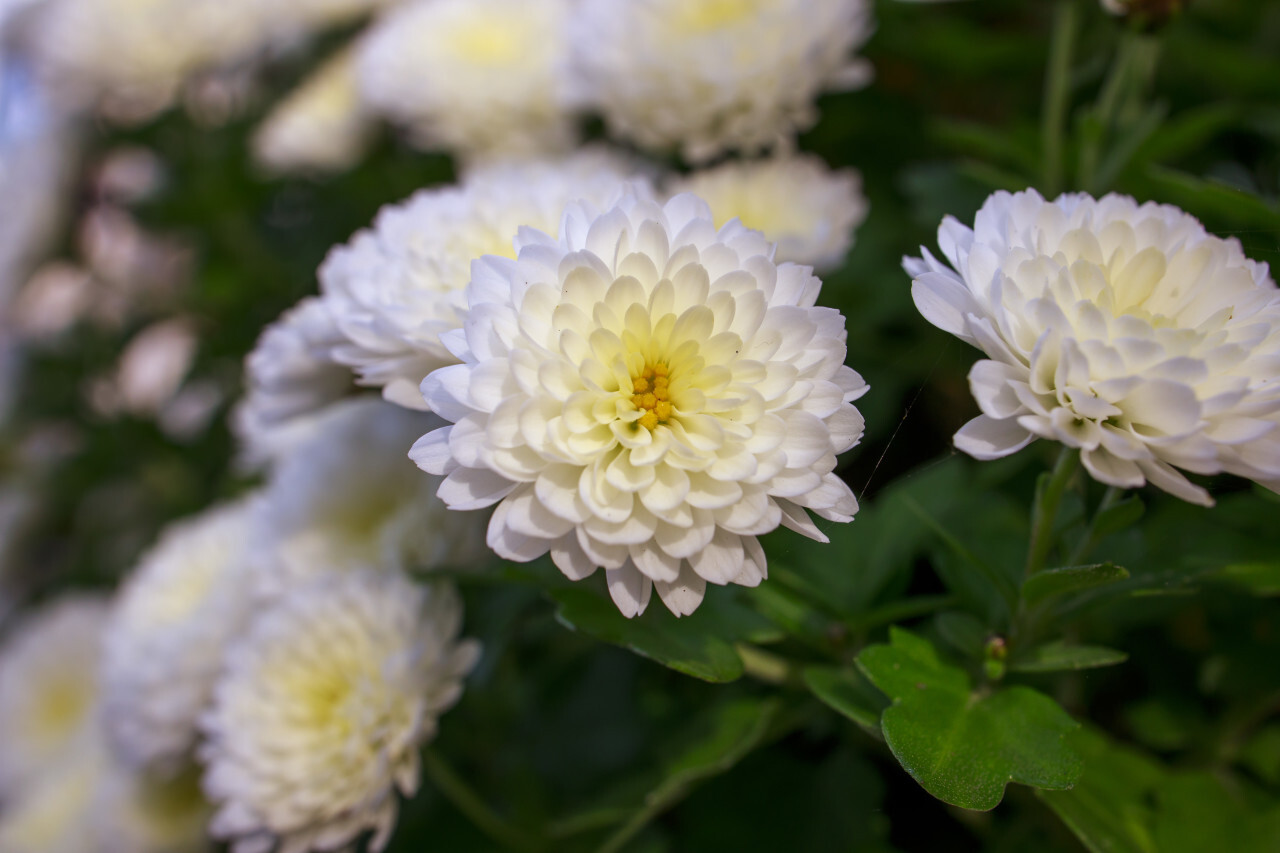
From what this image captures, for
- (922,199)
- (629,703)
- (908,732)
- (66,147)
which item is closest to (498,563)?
(629,703)

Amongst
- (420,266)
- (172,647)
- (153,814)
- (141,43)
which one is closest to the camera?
(420,266)

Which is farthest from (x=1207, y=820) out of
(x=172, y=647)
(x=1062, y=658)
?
(x=172, y=647)

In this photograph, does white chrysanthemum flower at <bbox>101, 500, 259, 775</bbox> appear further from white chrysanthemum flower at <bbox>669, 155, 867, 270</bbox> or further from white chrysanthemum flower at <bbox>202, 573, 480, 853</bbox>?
white chrysanthemum flower at <bbox>669, 155, 867, 270</bbox>

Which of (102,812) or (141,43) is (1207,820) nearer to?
(102,812)

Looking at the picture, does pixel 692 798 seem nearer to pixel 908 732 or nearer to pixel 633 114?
pixel 908 732

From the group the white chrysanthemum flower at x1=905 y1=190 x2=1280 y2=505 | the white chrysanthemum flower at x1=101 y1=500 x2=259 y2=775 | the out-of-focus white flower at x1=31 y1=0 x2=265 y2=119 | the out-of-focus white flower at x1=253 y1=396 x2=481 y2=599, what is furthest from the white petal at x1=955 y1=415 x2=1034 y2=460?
the out-of-focus white flower at x1=31 y1=0 x2=265 y2=119

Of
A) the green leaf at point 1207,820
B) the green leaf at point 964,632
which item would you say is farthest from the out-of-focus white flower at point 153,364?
the green leaf at point 1207,820
